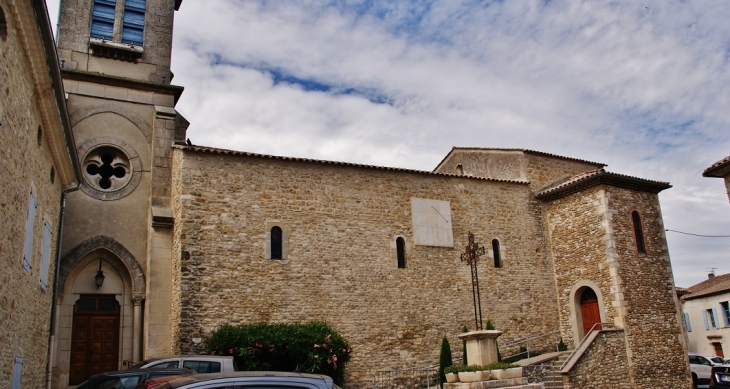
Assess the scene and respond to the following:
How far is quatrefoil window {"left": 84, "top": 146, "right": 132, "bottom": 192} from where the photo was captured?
56.2 ft

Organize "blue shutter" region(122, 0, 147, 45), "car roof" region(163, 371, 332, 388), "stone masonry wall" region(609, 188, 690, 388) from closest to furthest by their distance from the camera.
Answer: "car roof" region(163, 371, 332, 388)
"stone masonry wall" region(609, 188, 690, 388)
"blue shutter" region(122, 0, 147, 45)

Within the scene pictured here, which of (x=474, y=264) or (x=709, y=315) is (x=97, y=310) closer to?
(x=474, y=264)

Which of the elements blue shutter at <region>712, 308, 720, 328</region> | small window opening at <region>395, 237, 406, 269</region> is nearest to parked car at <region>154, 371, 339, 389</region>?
small window opening at <region>395, 237, 406, 269</region>

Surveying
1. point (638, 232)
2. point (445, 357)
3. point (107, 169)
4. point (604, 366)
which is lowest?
point (604, 366)

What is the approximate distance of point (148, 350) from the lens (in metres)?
15.8

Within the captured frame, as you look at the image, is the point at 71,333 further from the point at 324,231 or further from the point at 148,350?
the point at 324,231

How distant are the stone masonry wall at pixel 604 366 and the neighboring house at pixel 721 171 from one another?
19.7ft

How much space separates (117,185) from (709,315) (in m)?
30.4

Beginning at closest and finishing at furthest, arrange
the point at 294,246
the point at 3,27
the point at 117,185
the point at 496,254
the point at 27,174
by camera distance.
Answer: the point at 3,27
the point at 27,174
the point at 117,185
the point at 294,246
the point at 496,254

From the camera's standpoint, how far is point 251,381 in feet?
18.6

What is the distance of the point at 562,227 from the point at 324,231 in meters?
8.66

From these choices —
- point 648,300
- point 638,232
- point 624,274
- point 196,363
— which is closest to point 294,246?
point 196,363

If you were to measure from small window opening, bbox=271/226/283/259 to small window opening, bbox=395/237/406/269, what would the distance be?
377cm

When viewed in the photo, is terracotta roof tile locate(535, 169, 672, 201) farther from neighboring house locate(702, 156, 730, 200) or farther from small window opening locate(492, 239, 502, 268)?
neighboring house locate(702, 156, 730, 200)
